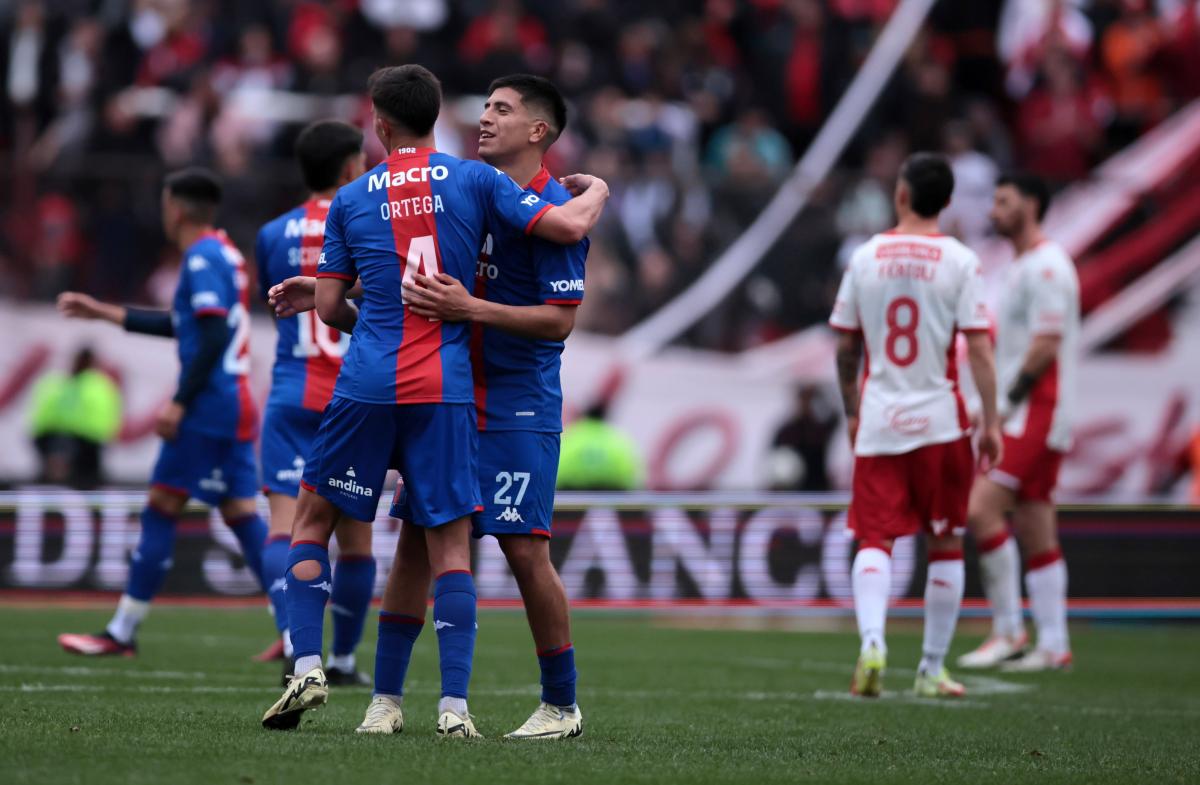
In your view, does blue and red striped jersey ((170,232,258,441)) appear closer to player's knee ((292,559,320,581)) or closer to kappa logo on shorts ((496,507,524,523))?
player's knee ((292,559,320,581))

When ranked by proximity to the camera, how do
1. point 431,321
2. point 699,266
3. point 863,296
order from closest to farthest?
point 431,321 < point 863,296 < point 699,266

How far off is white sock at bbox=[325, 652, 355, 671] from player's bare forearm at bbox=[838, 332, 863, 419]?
2.75 m

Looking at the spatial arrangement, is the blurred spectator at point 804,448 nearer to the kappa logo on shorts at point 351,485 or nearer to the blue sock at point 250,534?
Answer: the blue sock at point 250,534

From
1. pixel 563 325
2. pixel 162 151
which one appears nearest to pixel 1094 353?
pixel 162 151

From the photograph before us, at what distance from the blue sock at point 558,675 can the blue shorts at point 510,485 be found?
0.45 m

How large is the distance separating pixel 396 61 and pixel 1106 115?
8.33 m

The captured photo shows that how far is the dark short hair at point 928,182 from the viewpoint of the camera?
9094 millimetres

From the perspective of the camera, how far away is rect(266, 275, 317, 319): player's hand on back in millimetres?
6660

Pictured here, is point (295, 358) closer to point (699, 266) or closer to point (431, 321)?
point (431, 321)

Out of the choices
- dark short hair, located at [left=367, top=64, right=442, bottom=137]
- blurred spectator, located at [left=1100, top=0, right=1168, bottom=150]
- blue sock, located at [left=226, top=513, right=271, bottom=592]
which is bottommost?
blue sock, located at [left=226, top=513, right=271, bottom=592]

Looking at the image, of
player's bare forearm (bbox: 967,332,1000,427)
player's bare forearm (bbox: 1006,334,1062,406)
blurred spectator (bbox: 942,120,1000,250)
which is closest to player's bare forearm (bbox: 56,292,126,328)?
player's bare forearm (bbox: 967,332,1000,427)

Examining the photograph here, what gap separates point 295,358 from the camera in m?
8.88

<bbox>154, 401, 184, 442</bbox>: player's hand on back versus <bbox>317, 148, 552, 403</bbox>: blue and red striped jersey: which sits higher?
<bbox>317, 148, 552, 403</bbox>: blue and red striped jersey

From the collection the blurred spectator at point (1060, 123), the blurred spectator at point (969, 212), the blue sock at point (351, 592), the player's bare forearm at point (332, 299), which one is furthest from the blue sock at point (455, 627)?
the blurred spectator at point (1060, 123)
